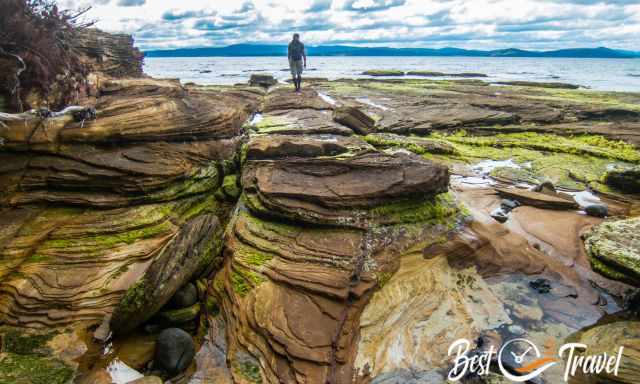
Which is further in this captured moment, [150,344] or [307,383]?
[150,344]

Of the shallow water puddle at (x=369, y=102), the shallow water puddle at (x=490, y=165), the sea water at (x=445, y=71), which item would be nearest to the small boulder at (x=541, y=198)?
the shallow water puddle at (x=490, y=165)

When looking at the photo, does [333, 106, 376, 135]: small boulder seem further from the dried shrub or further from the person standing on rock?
the dried shrub

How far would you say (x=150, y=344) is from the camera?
7152 millimetres

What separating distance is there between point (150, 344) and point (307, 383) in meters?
3.13

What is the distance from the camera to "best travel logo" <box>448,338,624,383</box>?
614 centimetres

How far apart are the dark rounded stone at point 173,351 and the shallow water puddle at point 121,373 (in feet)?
1.18

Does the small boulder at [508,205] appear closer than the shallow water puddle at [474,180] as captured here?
Yes

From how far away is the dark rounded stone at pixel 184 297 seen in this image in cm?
794

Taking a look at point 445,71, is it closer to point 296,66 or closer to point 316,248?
point 296,66

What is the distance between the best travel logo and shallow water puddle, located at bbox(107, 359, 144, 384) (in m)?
5.32

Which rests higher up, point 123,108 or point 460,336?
point 123,108

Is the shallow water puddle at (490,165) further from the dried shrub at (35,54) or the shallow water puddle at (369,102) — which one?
the dried shrub at (35,54)

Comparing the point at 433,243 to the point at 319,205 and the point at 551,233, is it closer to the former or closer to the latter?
the point at 319,205

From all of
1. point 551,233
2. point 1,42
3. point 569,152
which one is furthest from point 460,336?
point 569,152
